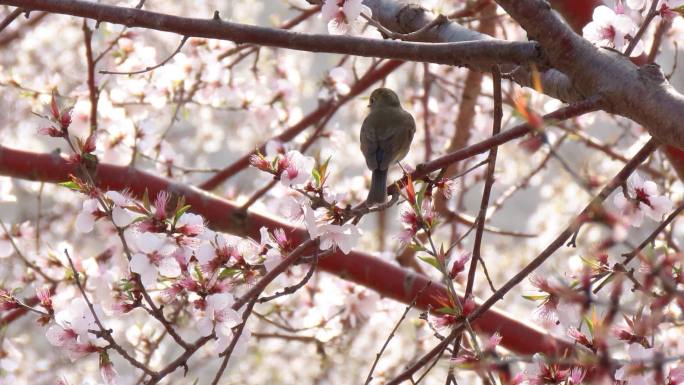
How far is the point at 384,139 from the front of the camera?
2.48m

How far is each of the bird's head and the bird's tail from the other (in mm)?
660

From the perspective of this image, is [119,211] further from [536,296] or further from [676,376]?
[676,376]

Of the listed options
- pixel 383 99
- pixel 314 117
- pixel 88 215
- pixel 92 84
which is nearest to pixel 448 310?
pixel 88 215

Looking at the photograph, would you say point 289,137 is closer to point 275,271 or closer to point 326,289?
point 326,289

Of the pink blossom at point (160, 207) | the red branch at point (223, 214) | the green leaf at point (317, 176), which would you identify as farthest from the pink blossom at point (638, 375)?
the red branch at point (223, 214)

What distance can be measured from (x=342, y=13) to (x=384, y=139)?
551 millimetres

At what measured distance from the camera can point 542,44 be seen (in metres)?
1.58

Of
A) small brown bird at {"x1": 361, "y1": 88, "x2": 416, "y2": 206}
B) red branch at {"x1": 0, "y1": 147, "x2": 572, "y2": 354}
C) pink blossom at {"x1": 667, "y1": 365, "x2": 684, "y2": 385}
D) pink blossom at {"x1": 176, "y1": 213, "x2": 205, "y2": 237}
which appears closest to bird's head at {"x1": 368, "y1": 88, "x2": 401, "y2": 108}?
small brown bird at {"x1": 361, "y1": 88, "x2": 416, "y2": 206}

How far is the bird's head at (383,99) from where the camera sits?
292cm

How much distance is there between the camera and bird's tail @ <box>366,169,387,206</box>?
6.09ft

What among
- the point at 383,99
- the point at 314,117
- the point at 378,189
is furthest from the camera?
the point at 314,117

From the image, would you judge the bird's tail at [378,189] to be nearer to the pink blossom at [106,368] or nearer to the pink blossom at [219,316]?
the pink blossom at [219,316]

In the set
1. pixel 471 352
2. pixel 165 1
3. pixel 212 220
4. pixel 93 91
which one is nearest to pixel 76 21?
pixel 93 91

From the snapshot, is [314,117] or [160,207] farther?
[314,117]
